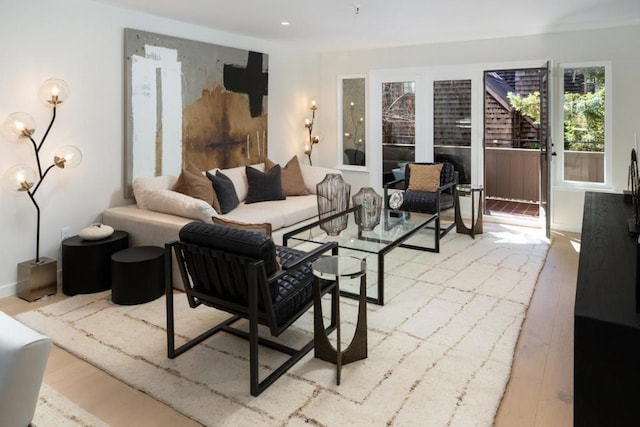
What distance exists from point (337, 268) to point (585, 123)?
465cm

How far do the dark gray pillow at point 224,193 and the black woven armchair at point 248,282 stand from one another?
6.88 feet

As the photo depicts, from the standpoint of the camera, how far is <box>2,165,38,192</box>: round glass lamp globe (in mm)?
3518

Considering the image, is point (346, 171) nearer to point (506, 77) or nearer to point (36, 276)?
point (506, 77)

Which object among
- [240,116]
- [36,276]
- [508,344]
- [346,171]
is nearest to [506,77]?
[346,171]

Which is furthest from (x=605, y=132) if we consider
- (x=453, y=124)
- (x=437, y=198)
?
(x=437, y=198)

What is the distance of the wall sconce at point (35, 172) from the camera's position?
11.6ft

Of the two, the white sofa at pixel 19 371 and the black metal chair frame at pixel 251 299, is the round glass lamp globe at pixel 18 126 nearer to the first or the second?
the black metal chair frame at pixel 251 299

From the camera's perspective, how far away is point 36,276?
368cm

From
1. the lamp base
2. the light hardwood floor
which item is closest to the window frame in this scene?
the light hardwood floor

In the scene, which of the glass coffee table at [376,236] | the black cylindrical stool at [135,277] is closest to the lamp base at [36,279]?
the black cylindrical stool at [135,277]

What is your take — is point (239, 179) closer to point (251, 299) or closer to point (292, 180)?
point (292, 180)

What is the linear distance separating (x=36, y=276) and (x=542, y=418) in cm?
370

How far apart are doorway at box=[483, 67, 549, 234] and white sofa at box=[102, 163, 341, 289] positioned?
368 cm

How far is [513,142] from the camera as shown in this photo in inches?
301
